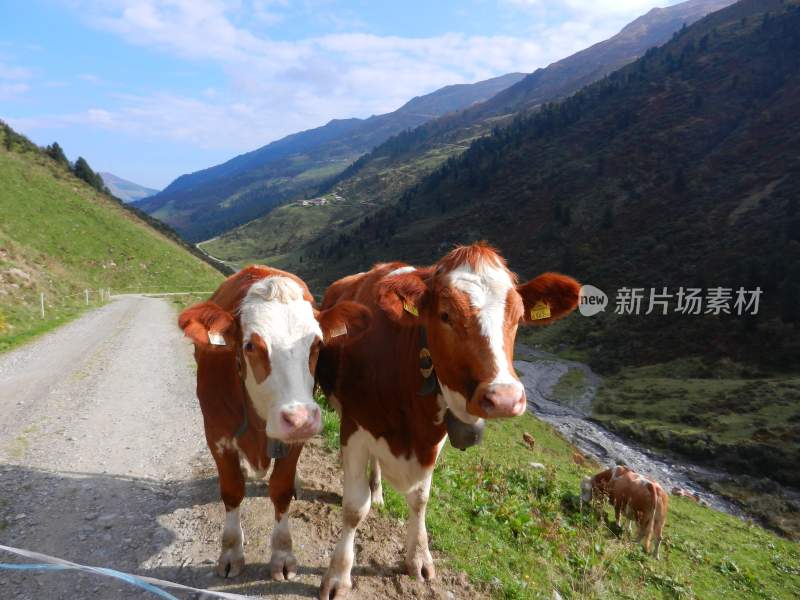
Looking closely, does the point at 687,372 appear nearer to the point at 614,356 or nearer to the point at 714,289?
the point at 614,356

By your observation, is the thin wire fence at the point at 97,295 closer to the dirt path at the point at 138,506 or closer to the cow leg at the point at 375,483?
the dirt path at the point at 138,506

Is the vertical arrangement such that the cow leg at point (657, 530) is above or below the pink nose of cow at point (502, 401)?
below

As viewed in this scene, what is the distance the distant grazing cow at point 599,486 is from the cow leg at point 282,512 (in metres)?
7.36

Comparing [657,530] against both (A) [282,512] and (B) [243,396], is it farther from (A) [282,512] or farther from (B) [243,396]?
(B) [243,396]

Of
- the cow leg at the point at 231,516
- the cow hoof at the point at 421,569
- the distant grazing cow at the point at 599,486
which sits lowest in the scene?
the distant grazing cow at the point at 599,486

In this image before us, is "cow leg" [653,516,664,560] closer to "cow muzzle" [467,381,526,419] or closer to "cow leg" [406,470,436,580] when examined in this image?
"cow leg" [406,470,436,580]

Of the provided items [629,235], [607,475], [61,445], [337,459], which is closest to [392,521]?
[337,459]

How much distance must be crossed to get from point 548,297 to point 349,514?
2.61 metres

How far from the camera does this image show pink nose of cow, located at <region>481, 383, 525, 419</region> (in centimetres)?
284

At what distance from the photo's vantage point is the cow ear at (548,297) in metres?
3.67

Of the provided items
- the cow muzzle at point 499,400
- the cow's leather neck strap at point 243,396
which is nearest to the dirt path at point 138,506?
the cow's leather neck strap at point 243,396

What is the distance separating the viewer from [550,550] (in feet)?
20.8

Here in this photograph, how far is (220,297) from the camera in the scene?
16.6ft

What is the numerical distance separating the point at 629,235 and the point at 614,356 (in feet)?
115
